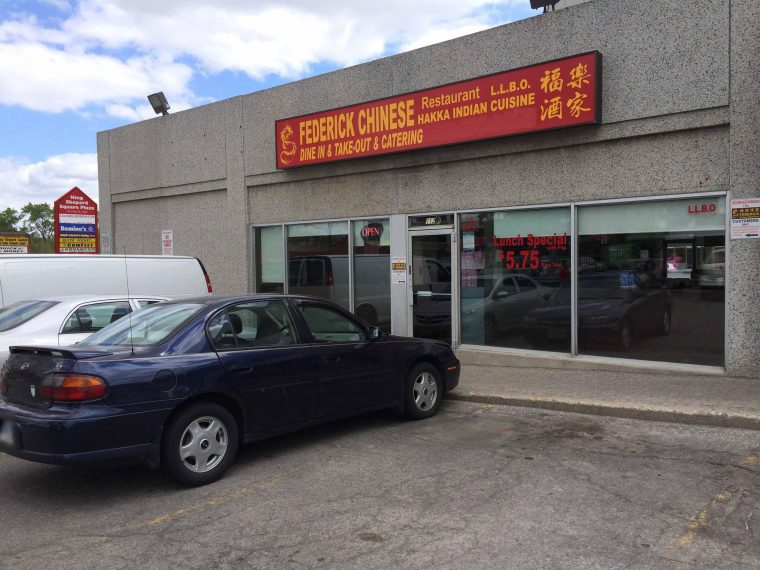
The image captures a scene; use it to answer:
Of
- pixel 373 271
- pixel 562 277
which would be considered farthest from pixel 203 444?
pixel 373 271

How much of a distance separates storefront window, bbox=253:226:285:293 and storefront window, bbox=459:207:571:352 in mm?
4391

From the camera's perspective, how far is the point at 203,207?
15234mm

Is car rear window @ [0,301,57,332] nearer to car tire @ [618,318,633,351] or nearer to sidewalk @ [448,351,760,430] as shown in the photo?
sidewalk @ [448,351,760,430]

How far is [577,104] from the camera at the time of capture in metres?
9.29

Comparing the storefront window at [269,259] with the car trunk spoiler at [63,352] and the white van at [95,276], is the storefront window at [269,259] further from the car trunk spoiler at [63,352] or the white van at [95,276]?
the car trunk spoiler at [63,352]

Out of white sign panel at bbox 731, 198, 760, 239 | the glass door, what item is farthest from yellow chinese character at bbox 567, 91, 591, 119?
the glass door

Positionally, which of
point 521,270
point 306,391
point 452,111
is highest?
point 452,111

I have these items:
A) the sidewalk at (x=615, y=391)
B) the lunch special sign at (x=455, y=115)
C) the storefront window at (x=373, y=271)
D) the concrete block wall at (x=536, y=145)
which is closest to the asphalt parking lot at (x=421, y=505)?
the sidewalk at (x=615, y=391)

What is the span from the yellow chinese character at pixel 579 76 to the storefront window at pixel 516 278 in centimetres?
177

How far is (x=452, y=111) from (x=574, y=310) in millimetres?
3713

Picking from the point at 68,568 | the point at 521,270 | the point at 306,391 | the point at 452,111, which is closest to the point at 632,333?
the point at 521,270

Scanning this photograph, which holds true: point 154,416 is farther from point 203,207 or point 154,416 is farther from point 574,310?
point 203,207

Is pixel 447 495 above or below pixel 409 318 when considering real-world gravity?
below

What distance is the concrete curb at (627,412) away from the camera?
21.8 feet
